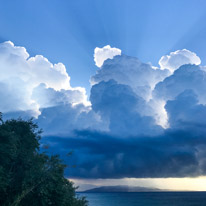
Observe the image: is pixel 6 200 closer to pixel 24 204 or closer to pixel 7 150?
pixel 24 204

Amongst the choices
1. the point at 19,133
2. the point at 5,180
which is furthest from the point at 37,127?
the point at 5,180

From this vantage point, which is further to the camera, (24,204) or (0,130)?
(0,130)

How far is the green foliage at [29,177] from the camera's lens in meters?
21.9

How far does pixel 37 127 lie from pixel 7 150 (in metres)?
8.65

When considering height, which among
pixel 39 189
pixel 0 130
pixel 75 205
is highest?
pixel 0 130

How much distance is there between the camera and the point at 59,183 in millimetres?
23891

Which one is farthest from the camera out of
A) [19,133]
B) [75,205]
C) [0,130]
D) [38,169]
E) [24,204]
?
[19,133]

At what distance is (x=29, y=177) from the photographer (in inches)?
903

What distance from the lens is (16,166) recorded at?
1142 inches

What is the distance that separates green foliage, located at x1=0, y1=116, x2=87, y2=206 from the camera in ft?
71.8

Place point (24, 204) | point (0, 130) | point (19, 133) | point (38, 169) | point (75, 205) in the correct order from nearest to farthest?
1. point (24, 204)
2. point (38, 169)
3. point (75, 205)
4. point (0, 130)
5. point (19, 133)

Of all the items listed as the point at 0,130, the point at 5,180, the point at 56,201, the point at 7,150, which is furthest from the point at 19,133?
the point at 56,201

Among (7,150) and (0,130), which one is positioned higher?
(0,130)

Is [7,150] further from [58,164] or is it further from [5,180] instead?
[58,164]
